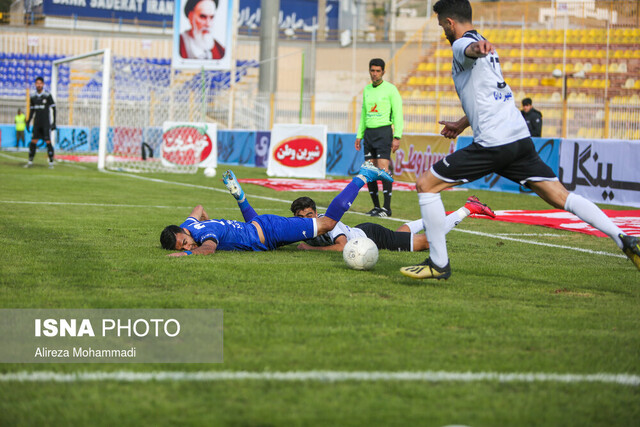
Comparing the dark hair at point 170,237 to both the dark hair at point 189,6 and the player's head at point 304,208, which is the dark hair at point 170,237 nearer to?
the player's head at point 304,208

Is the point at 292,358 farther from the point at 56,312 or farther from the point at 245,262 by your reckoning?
the point at 245,262

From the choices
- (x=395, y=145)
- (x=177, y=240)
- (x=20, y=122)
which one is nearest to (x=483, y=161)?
(x=177, y=240)

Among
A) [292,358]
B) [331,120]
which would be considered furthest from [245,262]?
[331,120]

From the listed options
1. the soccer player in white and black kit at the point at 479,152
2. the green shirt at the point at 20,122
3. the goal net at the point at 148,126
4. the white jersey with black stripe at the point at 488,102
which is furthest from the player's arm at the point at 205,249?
the green shirt at the point at 20,122

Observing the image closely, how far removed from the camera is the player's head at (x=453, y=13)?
531 cm

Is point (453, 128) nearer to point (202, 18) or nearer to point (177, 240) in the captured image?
point (177, 240)

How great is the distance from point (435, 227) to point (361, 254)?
704mm

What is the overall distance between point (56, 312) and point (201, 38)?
23.1m

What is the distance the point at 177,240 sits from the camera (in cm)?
644

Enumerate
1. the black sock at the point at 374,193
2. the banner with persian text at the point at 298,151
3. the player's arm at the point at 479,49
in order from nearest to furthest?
the player's arm at the point at 479,49 → the black sock at the point at 374,193 → the banner with persian text at the point at 298,151

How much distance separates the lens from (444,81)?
100.0ft

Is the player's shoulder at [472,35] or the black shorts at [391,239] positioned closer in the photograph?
the player's shoulder at [472,35]

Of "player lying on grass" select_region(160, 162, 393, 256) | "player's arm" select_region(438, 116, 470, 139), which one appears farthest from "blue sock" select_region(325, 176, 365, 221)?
"player's arm" select_region(438, 116, 470, 139)

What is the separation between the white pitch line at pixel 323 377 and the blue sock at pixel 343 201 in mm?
3191
